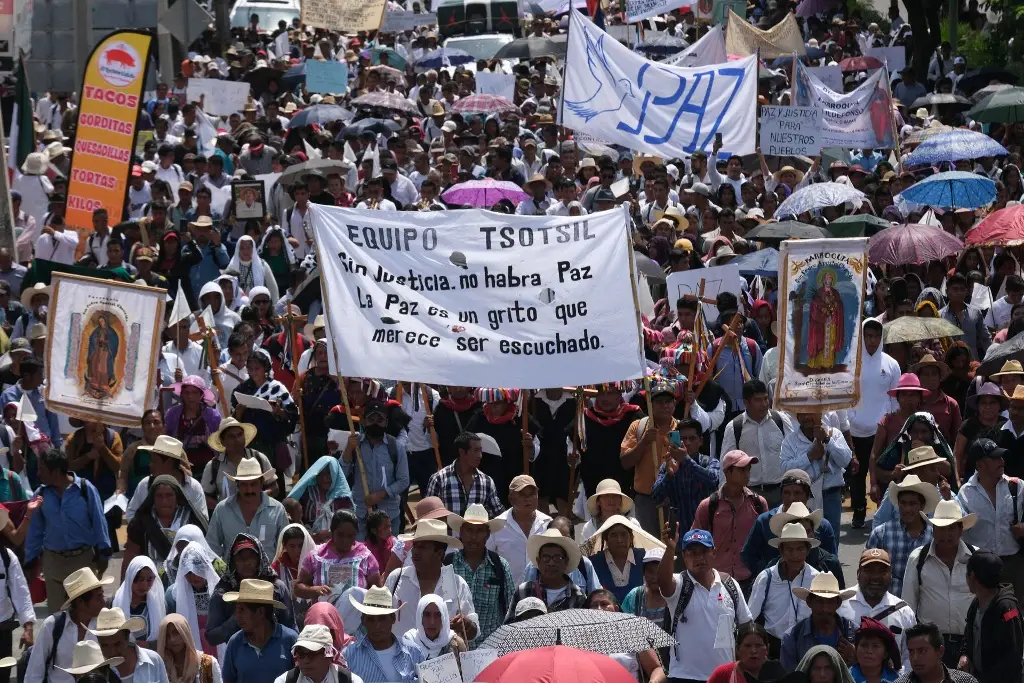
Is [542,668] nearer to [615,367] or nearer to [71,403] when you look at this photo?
[615,367]

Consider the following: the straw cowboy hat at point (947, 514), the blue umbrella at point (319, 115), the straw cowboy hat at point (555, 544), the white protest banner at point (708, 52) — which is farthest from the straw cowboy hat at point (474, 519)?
the blue umbrella at point (319, 115)

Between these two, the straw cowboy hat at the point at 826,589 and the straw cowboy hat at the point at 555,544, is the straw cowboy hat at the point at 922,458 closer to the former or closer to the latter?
the straw cowboy hat at the point at 826,589

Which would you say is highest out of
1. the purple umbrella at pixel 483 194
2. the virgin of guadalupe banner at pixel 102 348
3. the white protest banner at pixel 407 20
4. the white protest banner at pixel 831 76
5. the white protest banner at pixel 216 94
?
the white protest banner at pixel 407 20

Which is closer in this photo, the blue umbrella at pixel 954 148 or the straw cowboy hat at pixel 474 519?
the straw cowboy hat at pixel 474 519

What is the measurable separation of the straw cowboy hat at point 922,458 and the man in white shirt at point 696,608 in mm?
1736

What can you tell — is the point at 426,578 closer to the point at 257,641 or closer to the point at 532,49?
the point at 257,641

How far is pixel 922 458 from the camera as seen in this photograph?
1118cm

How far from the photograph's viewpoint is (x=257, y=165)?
23219 mm

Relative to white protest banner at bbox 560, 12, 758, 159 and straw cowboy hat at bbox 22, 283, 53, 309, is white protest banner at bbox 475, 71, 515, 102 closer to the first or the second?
white protest banner at bbox 560, 12, 758, 159

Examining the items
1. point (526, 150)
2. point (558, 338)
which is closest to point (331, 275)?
point (558, 338)

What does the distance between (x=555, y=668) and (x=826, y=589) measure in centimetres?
177

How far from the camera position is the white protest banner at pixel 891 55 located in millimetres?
31672

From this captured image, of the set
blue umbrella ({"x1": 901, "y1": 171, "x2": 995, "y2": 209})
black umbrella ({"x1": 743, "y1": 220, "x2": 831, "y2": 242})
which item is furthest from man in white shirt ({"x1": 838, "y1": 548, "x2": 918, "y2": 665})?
blue umbrella ({"x1": 901, "y1": 171, "x2": 995, "y2": 209})

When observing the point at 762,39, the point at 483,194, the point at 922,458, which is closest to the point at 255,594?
the point at 922,458
